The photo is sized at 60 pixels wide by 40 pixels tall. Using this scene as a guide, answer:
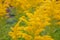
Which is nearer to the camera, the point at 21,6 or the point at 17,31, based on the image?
the point at 17,31

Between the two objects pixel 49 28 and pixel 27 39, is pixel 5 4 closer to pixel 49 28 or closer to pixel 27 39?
pixel 49 28

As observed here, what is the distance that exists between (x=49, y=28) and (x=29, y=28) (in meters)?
0.99

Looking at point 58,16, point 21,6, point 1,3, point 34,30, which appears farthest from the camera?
point 21,6

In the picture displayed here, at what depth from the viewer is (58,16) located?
16.0ft

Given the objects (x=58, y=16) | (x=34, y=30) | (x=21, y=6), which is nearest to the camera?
(x=34, y=30)

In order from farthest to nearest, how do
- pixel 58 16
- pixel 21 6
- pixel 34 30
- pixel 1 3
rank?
pixel 21 6, pixel 1 3, pixel 58 16, pixel 34 30

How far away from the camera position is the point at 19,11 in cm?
596

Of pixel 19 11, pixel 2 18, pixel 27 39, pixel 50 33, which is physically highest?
pixel 19 11

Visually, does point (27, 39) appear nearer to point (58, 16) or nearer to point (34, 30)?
point (34, 30)

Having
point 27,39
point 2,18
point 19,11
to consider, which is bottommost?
point 27,39

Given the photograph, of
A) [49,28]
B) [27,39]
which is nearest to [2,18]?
[49,28]

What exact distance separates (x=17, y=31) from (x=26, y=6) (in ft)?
4.58

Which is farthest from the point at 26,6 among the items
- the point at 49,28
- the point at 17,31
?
the point at 17,31

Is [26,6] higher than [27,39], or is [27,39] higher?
[26,6]
